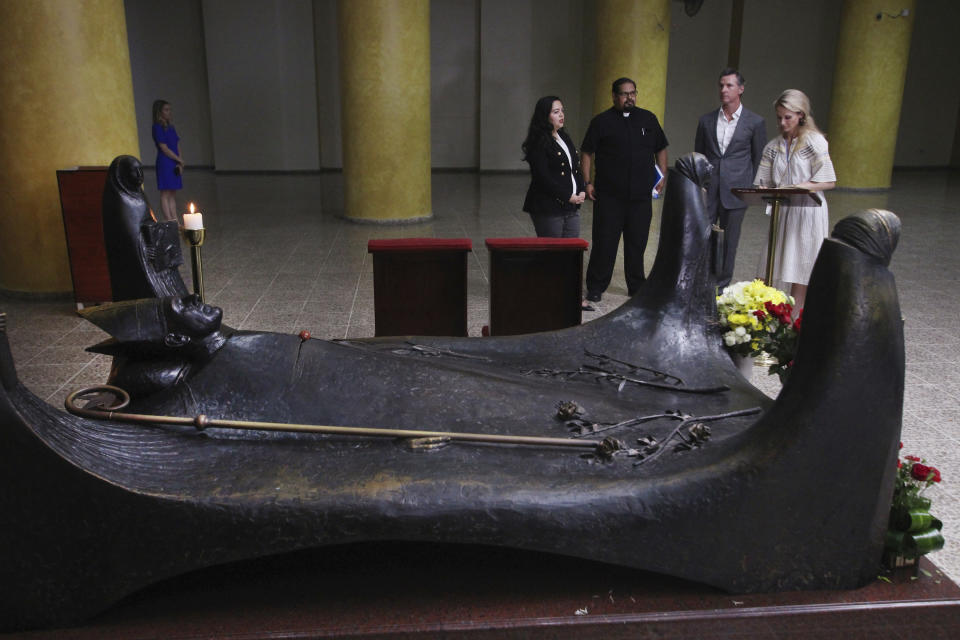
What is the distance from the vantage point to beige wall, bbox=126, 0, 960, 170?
15.6 meters

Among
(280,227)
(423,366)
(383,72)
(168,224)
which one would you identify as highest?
(383,72)

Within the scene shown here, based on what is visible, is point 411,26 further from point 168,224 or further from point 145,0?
point 145,0

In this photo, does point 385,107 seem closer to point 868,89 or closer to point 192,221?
point 192,221

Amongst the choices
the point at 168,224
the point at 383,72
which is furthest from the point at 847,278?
the point at 383,72

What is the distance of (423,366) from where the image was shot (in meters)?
2.49

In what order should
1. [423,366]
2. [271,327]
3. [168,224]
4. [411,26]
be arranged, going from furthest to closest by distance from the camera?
[411,26]
[271,327]
[168,224]
[423,366]

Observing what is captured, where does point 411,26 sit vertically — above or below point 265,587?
above

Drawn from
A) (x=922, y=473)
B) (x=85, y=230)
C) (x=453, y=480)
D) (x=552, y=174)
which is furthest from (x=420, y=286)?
(x=922, y=473)

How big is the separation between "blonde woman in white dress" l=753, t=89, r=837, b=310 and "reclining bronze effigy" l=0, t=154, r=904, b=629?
323 cm

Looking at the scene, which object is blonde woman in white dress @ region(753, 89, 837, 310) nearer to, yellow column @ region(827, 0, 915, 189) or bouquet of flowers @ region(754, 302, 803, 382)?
bouquet of flowers @ region(754, 302, 803, 382)

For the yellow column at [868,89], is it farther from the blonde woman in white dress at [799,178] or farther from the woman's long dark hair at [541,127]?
the woman's long dark hair at [541,127]

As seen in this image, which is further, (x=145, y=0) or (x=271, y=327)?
(x=145, y=0)

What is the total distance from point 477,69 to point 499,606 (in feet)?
51.0

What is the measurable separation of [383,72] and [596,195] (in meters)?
3.96
